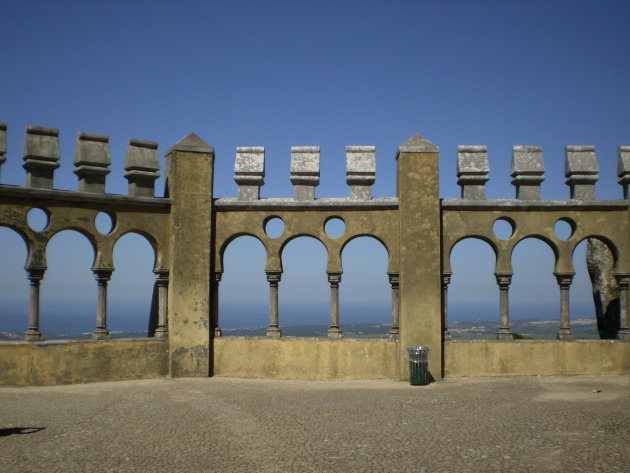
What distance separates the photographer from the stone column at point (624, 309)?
1304 centimetres

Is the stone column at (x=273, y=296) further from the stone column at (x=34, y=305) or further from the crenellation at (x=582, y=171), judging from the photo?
the crenellation at (x=582, y=171)

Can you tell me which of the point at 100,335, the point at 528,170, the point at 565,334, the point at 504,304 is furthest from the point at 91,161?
the point at 565,334

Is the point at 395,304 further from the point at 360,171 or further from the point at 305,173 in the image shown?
the point at 305,173

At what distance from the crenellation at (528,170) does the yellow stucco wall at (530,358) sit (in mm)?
3178

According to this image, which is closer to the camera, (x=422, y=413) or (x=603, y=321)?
(x=422, y=413)

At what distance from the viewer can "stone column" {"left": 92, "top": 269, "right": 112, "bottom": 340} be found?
12.2 metres

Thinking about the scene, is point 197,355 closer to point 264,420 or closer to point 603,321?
point 264,420

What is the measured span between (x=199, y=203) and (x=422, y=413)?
6.42 metres

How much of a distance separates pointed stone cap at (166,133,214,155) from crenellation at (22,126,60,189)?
2327mm

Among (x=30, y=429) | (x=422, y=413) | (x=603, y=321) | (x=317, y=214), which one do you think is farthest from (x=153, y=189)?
(x=603, y=321)

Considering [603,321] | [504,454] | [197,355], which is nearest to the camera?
[504,454]

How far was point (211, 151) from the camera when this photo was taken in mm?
13047

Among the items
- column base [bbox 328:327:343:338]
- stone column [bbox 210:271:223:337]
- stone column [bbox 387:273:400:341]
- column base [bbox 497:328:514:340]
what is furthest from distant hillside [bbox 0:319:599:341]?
column base [bbox 328:327:343:338]

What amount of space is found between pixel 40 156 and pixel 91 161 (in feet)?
3.07
